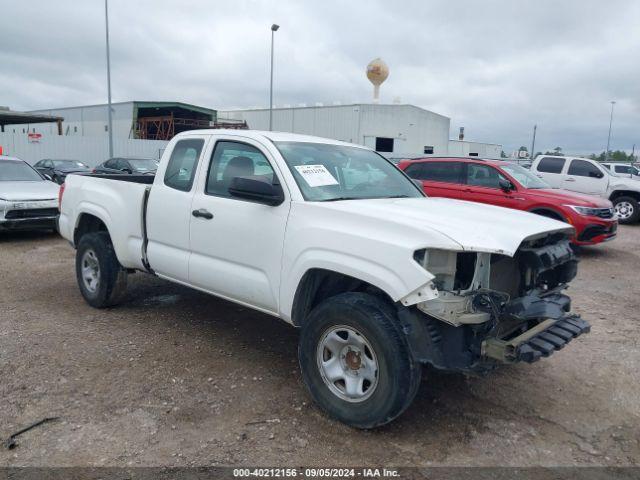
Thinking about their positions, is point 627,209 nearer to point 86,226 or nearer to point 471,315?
point 471,315

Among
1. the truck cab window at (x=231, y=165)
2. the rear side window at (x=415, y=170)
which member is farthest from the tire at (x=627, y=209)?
the truck cab window at (x=231, y=165)

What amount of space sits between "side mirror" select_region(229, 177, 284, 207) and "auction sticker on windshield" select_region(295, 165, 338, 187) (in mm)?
238

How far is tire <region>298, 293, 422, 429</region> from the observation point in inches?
119

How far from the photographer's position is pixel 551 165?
14.8 metres

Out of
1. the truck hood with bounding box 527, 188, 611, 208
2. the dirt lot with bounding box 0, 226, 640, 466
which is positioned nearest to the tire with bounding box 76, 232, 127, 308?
the dirt lot with bounding box 0, 226, 640, 466

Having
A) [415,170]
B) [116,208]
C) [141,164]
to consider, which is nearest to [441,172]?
[415,170]

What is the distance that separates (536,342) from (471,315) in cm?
47

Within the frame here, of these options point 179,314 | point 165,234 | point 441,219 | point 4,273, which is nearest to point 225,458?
point 441,219

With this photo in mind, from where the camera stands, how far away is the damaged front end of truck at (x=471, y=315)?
9.73 ft

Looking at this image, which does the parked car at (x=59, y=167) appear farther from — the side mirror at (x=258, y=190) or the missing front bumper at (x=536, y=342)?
the missing front bumper at (x=536, y=342)

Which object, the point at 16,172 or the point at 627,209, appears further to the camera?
the point at 627,209

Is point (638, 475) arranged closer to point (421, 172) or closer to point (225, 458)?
point (225, 458)

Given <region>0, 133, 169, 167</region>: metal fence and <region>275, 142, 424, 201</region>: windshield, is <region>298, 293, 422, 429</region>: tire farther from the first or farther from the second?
<region>0, 133, 169, 167</region>: metal fence

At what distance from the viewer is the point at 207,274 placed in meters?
4.26
